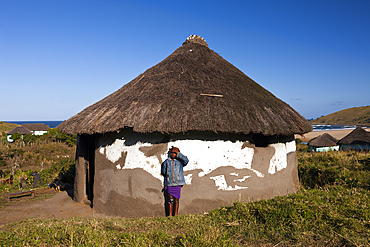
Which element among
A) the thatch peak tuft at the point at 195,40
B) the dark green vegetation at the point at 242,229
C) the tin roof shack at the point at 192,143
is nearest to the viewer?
the dark green vegetation at the point at 242,229

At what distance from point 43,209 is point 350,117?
119m

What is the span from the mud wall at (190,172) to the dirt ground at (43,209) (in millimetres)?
928

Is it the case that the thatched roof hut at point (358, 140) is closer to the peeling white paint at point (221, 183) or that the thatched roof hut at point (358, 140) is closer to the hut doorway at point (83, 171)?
the peeling white paint at point (221, 183)

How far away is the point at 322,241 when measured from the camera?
2.94 meters

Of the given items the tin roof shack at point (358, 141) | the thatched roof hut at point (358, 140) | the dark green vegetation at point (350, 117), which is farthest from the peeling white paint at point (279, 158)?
the dark green vegetation at point (350, 117)

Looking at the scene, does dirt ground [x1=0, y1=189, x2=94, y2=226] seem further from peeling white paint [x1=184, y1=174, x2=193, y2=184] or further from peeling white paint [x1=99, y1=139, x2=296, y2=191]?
peeling white paint [x1=184, y1=174, x2=193, y2=184]

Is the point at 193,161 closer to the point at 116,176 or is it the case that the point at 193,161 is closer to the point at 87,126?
the point at 116,176

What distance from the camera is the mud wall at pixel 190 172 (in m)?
5.23

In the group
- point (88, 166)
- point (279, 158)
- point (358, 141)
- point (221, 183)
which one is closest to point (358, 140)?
point (358, 141)

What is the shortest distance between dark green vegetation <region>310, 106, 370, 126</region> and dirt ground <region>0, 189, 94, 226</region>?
337 ft

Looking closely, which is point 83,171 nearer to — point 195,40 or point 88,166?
point 88,166

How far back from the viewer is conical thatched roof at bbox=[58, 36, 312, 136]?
510 centimetres


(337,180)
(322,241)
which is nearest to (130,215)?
(322,241)

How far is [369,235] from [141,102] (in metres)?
4.71
